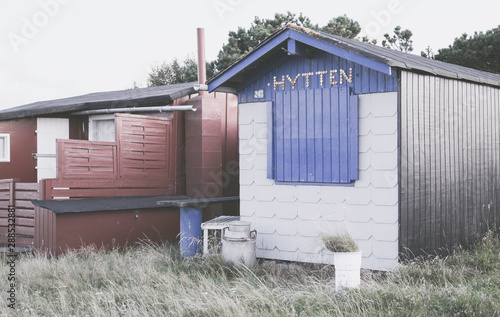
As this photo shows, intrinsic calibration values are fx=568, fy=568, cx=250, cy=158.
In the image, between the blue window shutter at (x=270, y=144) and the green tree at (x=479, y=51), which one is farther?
the green tree at (x=479, y=51)

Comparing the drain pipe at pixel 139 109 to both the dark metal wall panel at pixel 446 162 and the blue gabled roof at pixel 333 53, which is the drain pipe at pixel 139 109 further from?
the dark metal wall panel at pixel 446 162

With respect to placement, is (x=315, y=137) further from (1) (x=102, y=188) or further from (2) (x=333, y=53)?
(1) (x=102, y=188)

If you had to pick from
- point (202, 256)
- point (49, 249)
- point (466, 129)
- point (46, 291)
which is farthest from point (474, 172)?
point (49, 249)

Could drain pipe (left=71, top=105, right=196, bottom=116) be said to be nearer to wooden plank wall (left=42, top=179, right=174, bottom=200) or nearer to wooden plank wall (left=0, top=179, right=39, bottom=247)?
wooden plank wall (left=42, top=179, right=174, bottom=200)

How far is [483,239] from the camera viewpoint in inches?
347

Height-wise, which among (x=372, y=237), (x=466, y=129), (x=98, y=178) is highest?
(x=466, y=129)

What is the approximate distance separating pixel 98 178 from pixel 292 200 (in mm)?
4579

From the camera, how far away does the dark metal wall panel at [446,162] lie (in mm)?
7754

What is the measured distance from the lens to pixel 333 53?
801 centimetres

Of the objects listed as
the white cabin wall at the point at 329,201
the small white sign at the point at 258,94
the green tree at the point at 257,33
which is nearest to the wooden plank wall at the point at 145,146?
the white cabin wall at the point at 329,201

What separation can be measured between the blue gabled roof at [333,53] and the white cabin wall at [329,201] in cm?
49

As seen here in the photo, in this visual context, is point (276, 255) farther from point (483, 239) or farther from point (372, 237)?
point (483, 239)

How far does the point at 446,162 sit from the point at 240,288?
12.7 ft

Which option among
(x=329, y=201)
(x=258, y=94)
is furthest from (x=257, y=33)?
(x=329, y=201)
